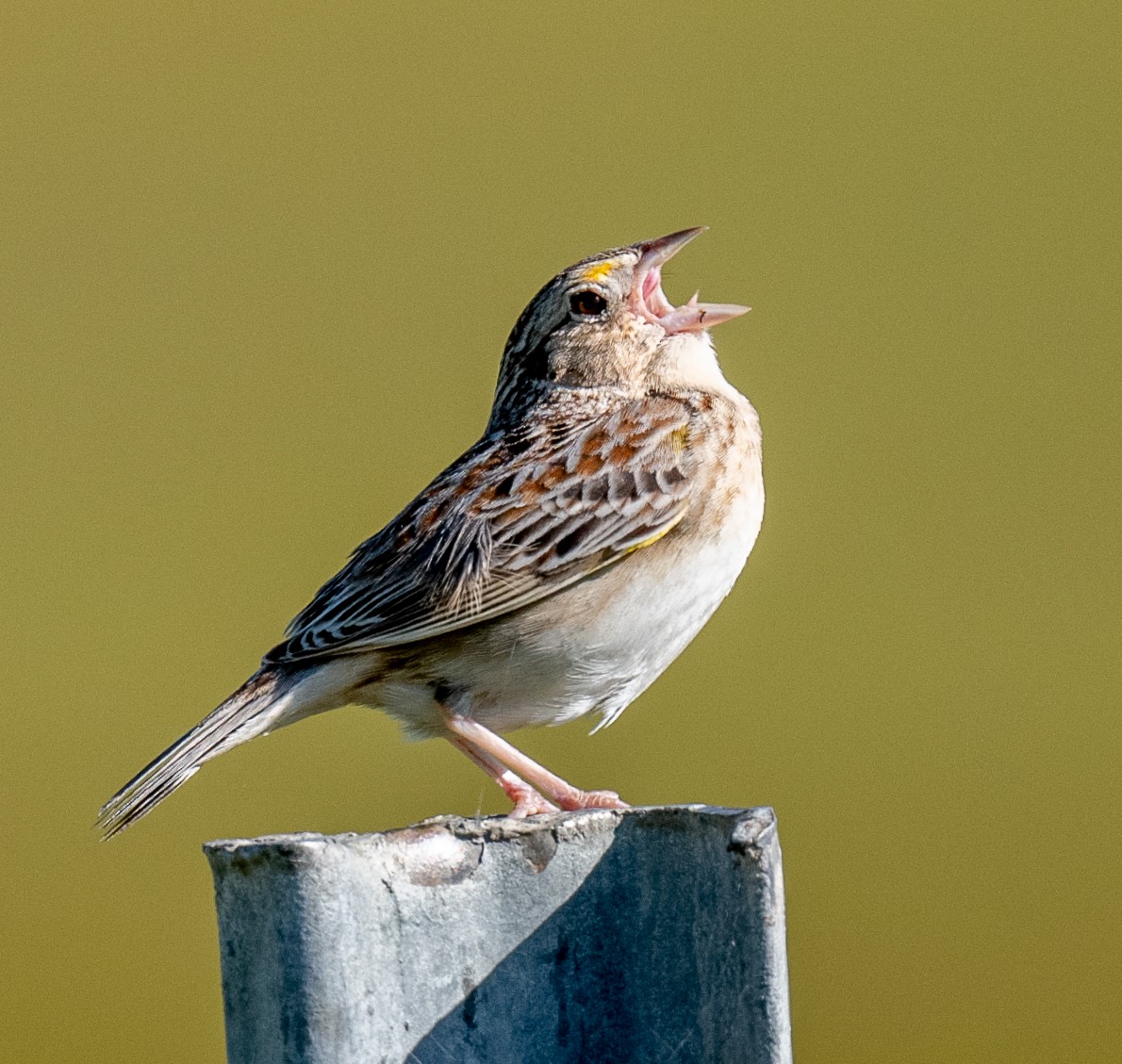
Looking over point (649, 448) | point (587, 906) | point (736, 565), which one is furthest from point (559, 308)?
point (587, 906)

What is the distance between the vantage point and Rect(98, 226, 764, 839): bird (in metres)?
5.38

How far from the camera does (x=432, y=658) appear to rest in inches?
215

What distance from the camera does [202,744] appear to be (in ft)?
16.7

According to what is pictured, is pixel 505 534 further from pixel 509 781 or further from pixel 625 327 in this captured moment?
pixel 625 327

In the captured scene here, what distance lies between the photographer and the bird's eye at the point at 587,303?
20.5 feet

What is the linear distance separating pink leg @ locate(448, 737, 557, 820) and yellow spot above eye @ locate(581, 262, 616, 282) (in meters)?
1.74

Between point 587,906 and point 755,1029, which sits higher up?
Answer: point 587,906

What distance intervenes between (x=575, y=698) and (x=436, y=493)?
2.71ft

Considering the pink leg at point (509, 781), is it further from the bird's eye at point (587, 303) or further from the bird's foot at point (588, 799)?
the bird's eye at point (587, 303)

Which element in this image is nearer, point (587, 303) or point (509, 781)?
point (509, 781)

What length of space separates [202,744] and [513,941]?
1926 millimetres

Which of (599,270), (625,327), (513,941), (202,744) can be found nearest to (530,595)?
(202,744)

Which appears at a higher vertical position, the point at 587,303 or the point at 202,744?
the point at 587,303

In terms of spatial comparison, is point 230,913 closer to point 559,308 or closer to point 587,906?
point 587,906
